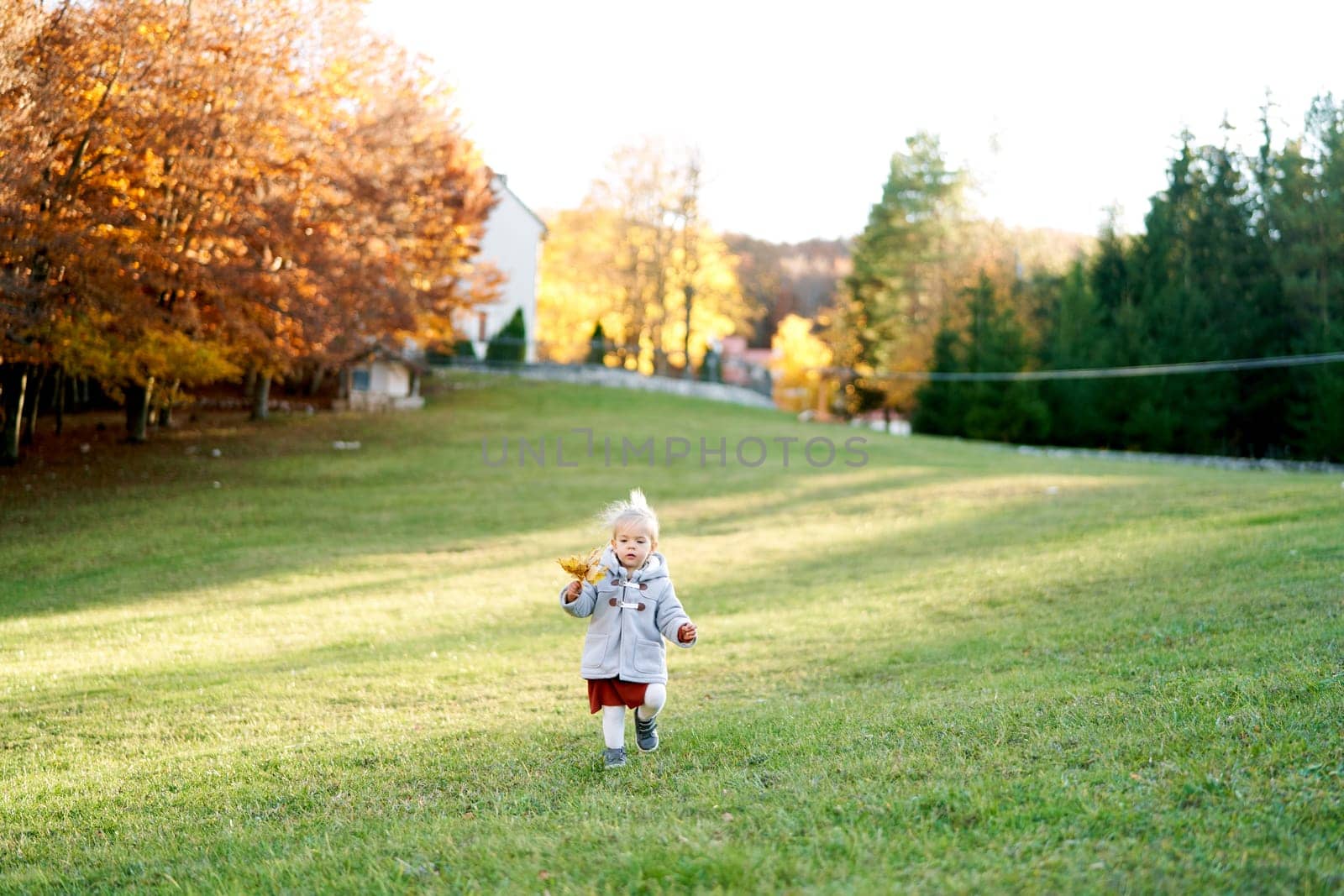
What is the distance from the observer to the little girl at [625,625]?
514 centimetres

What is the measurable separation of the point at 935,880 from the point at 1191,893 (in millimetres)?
726

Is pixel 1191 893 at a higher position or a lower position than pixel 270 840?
higher

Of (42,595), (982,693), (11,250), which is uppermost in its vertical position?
(11,250)

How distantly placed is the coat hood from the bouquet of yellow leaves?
0.03 m

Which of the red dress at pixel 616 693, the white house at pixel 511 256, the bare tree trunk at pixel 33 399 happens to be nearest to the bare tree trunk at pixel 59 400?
the bare tree trunk at pixel 33 399

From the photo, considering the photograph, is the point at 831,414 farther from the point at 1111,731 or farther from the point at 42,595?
the point at 1111,731

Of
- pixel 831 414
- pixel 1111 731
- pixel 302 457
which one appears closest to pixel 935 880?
pixel 1111 731

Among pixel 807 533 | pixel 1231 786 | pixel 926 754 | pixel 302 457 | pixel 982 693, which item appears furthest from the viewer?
pixel 302 457

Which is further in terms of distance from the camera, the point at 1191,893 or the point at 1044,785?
the point at 1044,785

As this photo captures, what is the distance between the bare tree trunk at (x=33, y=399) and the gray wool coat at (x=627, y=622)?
776 inches

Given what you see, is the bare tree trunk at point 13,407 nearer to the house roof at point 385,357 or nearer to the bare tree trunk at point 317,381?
the house roof at point 385,357

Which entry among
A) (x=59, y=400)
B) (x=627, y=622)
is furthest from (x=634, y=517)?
(x=59, y=400)

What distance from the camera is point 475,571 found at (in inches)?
579

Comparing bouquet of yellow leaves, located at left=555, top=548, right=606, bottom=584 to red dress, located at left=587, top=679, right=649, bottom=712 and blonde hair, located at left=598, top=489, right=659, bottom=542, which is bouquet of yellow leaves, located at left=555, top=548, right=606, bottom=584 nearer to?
blonde hair, located at left=598, top=489, right=659, bottom=542
